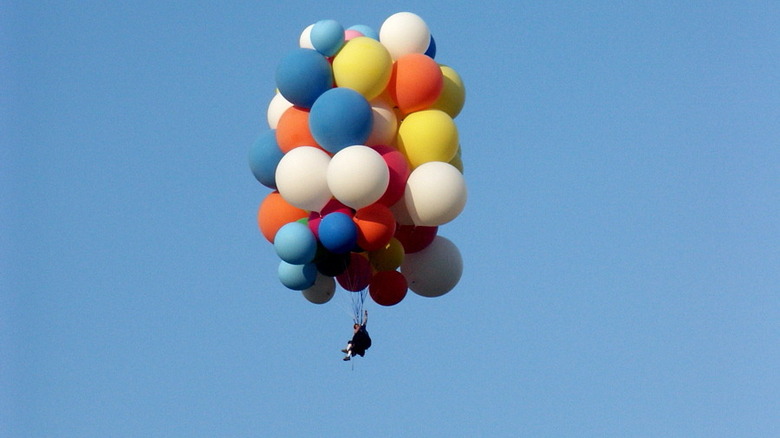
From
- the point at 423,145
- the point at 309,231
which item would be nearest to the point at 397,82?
the point at 423,145

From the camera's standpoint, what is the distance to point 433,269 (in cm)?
2433

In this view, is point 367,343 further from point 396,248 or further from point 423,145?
point 423,145

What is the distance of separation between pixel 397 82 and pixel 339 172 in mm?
1985

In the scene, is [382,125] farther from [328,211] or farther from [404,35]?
[404,35]

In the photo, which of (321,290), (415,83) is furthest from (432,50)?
(321,290)

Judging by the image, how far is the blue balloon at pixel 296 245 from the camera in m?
22.8

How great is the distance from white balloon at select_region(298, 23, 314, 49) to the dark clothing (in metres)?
4.23

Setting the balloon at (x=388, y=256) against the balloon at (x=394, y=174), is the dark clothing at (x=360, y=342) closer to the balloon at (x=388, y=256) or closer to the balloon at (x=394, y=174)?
the balloon at (x=388, y=256)

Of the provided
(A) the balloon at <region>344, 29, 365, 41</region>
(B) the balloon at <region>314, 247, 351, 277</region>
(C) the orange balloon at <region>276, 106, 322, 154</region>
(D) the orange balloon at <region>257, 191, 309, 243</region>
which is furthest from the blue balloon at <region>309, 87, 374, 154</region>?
(B) the balloon at <region>314, 247, 351, 277</region>

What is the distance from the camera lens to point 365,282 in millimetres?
23859

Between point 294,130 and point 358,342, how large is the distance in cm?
322

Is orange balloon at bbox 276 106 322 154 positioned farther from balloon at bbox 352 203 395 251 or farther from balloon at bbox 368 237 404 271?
balloon at bbox 368 237 404 271

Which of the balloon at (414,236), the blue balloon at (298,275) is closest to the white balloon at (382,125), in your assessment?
the balloon at (414,236)

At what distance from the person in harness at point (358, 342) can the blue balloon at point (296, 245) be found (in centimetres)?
149
